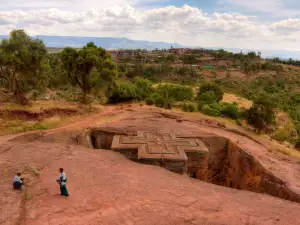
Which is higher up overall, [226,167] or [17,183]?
[17,183]

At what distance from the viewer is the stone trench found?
402 inches

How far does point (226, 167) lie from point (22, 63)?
16691mm

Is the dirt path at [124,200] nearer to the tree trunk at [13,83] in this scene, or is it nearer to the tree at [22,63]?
the tree at [22,63]

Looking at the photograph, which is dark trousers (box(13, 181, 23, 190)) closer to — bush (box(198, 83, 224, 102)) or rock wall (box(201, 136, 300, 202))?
rock wall (box(201, 136, 300, 202))

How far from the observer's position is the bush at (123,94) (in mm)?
27656

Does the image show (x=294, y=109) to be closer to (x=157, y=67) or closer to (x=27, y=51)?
(x=157, y=67)

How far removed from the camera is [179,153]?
10.8 meters

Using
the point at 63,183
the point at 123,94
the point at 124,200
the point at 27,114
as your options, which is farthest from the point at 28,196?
the point at 123,94

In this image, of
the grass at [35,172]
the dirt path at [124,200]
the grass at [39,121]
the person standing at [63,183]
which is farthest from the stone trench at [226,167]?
the grass at [39,121]

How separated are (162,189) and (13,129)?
11862 millimetres

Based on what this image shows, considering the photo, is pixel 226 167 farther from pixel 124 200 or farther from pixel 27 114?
pixel 27 114

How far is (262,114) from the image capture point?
18.3 meters

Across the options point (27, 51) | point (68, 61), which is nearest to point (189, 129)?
point (68, 61)

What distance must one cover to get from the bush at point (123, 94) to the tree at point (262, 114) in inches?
546
